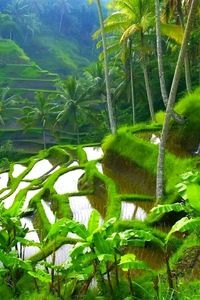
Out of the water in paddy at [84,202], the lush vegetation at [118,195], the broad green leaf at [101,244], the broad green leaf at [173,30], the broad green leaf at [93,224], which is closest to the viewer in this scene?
the broad green leaf at [101,244]

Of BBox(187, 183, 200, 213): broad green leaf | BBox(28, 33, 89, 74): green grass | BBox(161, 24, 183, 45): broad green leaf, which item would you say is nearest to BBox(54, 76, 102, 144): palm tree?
BBox(161, 24, 183, 45): broad green leaf

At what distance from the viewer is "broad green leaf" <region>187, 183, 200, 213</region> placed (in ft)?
16.1

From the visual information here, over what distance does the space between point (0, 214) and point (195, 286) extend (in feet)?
9.79

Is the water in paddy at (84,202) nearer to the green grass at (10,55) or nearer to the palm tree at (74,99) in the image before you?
the palm tree at (74,99)

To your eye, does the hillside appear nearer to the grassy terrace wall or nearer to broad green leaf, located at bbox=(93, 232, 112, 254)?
the grassy terrace wall

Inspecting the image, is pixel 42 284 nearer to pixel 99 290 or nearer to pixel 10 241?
pixel 10 241

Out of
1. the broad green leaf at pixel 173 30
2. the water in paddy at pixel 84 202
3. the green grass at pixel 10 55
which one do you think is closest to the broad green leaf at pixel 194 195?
the water in paddy at pixel 84 202

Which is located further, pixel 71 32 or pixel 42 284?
pixel 71 32

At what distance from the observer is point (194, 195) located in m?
4.95

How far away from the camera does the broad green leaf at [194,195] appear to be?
4.91m

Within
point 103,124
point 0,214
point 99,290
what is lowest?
point 103,124

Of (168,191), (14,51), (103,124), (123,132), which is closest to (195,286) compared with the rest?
(168,191)

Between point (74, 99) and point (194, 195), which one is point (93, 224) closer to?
point (194, 195)

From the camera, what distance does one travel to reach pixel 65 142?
Result: 40.4 metres
